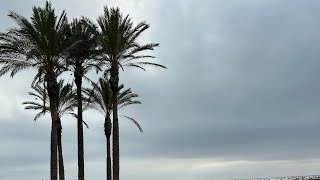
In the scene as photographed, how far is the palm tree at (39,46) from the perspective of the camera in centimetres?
2853

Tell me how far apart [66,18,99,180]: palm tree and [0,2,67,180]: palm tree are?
2.05 meters

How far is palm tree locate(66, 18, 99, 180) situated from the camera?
32.5m

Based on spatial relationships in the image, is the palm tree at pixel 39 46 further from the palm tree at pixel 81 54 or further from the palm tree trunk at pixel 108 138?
the palm tree trunk at pixel 108 138

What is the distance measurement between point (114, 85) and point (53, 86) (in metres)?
4.56

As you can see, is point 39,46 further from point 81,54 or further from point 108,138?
point 108,138

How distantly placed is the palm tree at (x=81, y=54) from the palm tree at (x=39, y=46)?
2.05m

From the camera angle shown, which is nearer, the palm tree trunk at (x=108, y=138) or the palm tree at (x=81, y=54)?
the palm tree at (x=81, y=54)

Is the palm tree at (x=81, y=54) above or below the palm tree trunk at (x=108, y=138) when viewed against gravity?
above

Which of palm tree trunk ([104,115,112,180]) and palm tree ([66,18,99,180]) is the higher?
palm tree ([66,18,99,180])

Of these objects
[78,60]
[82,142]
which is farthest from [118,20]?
[82,142]

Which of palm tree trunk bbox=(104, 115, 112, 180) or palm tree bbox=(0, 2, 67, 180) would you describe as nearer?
palm tree bbox=(0, 2, 67, 180)

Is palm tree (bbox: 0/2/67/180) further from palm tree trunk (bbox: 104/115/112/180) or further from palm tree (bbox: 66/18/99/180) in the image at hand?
palm tree trunk (bbox: 104/115/112/180)

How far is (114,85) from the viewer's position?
108 ft

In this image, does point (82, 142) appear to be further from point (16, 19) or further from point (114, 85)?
point (16, 19)
